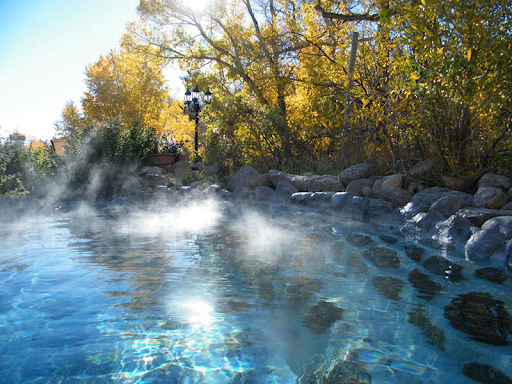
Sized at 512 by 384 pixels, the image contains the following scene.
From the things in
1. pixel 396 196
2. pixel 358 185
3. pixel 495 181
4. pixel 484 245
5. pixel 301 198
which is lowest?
pixel 484 245

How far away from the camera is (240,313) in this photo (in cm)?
201

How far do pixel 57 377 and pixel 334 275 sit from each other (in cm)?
176

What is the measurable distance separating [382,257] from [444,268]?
471 mm

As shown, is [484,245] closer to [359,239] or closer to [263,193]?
[359,239]

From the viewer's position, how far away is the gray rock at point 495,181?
4.23m

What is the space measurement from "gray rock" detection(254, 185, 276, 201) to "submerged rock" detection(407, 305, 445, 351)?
4908 mm

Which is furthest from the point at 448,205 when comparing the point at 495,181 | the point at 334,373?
the point at 334,373

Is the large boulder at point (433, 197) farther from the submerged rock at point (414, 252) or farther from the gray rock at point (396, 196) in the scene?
the submerged rock at point (414, 252)

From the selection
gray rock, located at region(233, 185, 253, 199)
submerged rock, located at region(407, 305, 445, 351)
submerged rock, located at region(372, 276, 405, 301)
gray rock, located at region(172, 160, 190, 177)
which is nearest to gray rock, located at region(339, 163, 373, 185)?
gray rock, located at region(233, 185, 253, 199)

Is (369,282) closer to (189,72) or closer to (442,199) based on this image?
(442,199)

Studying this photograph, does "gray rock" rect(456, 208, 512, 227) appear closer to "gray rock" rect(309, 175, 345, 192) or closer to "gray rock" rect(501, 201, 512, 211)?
"gray rock" rect(501, 201, 512, 211)

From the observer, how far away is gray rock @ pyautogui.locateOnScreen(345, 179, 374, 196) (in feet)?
18.5

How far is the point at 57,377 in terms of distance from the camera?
144 cm

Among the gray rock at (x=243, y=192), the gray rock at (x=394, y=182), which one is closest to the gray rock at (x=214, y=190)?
the gray rock at (x=243, y=192)
